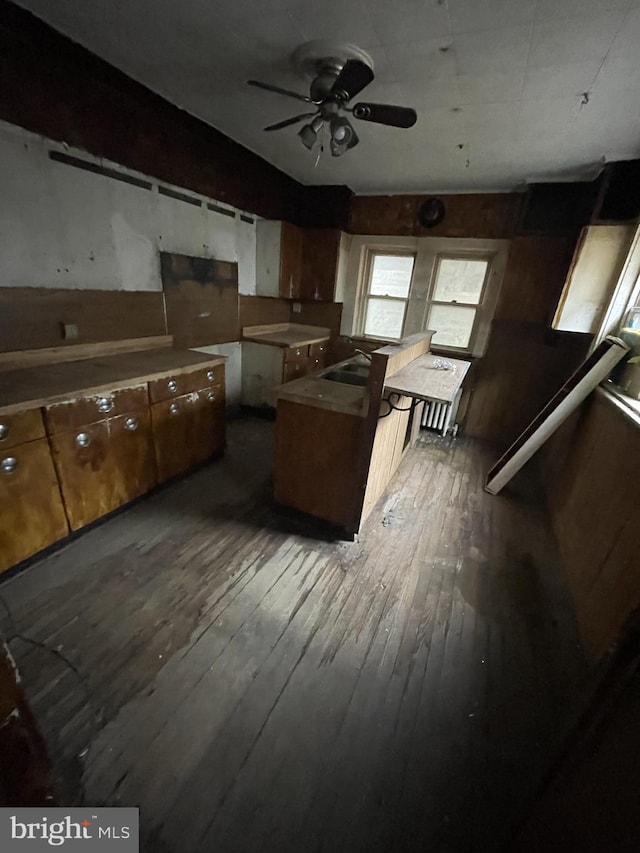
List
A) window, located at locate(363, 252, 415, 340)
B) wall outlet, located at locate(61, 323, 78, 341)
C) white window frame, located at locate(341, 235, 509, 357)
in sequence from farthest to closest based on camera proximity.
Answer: window, located at locate(363, 252, 415, 340), white window frame, located at locate(341, 235, 509, 357), wall outlet, located at locate(61, 323, 78, 341)

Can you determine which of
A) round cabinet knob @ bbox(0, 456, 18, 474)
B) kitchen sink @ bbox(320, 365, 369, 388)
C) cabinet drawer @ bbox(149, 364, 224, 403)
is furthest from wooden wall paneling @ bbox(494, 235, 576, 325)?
round cabinet knob @ bbox(0, 456, 18, 474)

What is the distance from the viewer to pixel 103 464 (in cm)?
201

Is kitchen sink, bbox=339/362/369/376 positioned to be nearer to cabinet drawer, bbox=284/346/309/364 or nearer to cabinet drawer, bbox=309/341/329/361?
cabinet drawer, bbox=284/346/309/364

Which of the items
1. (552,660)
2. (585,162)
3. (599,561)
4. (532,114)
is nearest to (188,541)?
(552,660)

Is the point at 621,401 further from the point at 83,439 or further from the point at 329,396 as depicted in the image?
the point at 83,439

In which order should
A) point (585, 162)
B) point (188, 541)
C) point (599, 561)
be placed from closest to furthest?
point (599, 561) → point (188, 541) → point (585, 162)

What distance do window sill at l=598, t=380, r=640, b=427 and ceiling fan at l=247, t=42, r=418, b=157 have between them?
1.94 meters

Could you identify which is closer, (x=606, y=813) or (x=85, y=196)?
(x=606, y=813)

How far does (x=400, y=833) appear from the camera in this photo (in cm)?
104

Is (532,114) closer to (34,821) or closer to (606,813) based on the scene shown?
(606,813)

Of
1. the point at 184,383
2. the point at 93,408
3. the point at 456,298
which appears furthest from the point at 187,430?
the point at 456,298

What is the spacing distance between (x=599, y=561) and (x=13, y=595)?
9.44 feet

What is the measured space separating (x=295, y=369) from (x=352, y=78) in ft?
8.42

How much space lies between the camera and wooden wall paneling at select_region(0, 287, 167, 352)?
1967mm
